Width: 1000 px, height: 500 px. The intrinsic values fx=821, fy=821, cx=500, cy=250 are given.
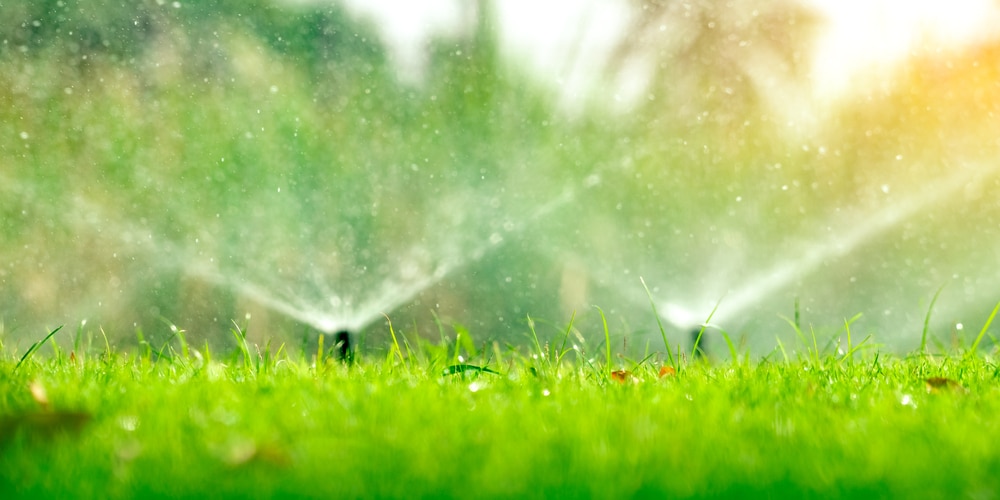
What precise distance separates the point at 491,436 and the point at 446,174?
496cm

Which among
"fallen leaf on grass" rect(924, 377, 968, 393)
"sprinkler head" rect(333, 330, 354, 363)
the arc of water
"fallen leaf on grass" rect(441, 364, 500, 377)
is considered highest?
the arc of water

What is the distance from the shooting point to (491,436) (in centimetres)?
125

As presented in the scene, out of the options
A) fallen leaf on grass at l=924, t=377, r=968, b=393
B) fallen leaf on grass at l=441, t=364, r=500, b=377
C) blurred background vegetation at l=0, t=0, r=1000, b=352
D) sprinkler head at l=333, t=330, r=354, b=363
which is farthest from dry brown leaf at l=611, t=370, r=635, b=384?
blurred background vegetation at l=0, t=0, r=1000, b=352

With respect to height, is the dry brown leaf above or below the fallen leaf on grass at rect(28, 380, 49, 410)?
above

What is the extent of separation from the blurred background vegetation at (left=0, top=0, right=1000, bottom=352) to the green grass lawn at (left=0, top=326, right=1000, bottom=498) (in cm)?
324

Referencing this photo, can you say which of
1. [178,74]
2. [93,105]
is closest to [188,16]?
[178,74]

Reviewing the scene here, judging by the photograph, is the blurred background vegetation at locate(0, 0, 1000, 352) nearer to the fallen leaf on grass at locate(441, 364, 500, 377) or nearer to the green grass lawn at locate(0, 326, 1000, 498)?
Answer: the fallen leaf on grass at locate(441, 364, 500, 377)

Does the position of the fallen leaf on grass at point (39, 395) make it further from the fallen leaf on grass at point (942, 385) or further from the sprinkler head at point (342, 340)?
the fallen leaf on grass at point (942, 385)

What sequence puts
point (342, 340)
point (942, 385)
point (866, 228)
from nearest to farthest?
point (942, 385) < point (342, 340) < point (866, 228)

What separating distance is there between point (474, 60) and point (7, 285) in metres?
3.47

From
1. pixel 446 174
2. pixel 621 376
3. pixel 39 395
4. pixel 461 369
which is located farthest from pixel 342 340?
pixel 446 174

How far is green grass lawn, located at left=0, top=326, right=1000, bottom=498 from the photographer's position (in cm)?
101

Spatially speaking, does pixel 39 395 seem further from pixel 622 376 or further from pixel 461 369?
pixel 622 376

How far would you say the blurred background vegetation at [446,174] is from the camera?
17.6 ft
